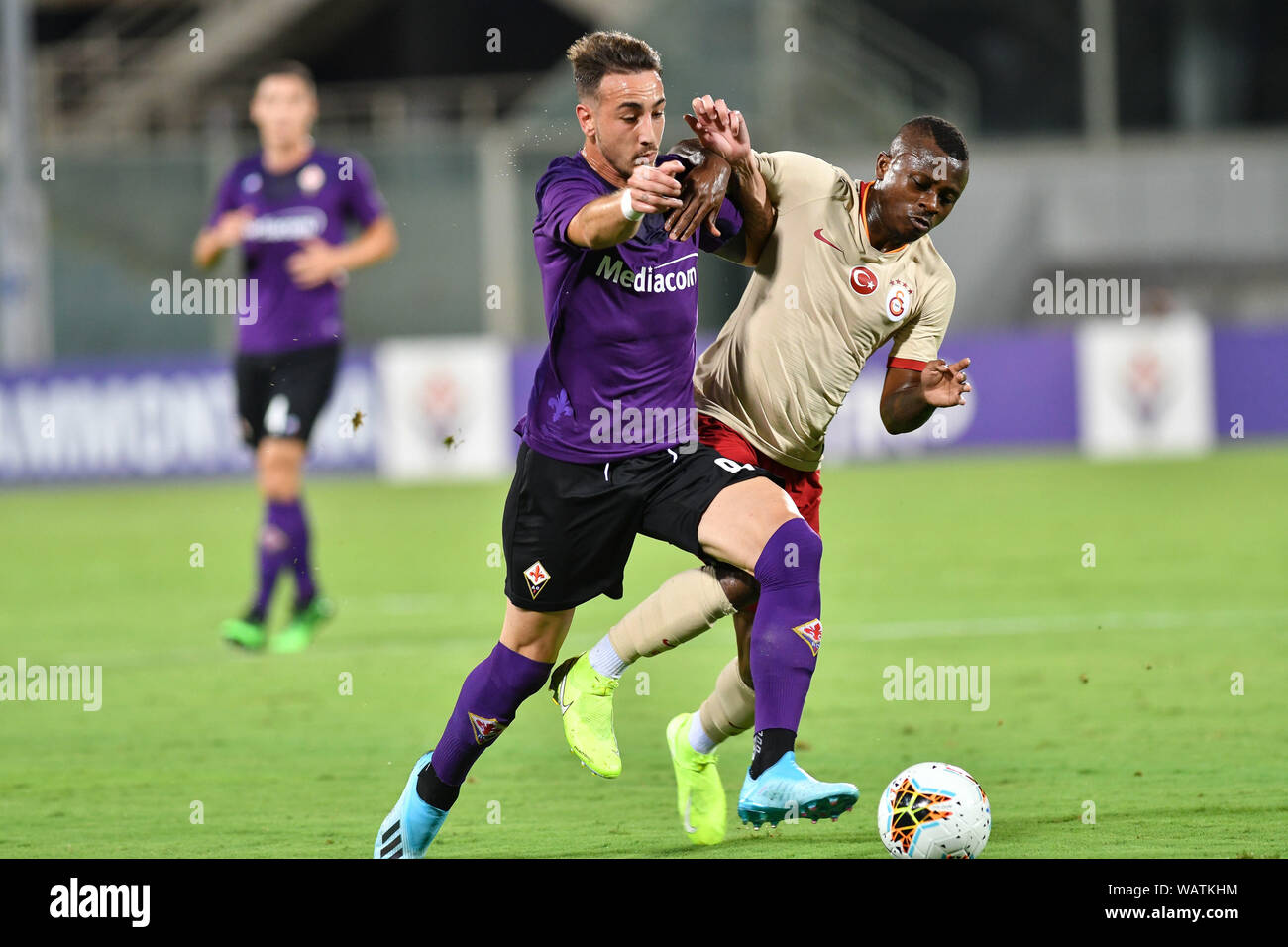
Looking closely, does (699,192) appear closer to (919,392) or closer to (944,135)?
(944,135)

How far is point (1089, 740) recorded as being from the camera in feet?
22.4

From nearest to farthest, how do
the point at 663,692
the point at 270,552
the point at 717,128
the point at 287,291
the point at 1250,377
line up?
the point at 717,128 < the point at 663,692 < the point at 270,552 < the point at 287,291 < the point at 1250,377

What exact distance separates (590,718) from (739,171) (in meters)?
1.60

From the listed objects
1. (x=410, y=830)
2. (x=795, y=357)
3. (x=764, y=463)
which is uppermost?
(x=795, y=357)

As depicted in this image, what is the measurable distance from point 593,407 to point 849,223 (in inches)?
37.2

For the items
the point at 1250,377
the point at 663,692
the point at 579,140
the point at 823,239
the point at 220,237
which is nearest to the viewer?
the point at 823,239

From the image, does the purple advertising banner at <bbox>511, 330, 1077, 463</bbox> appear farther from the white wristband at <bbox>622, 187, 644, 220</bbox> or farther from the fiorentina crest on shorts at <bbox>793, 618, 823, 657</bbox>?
the white wristband at <bbox>622, 187, 644, 220</bbox>

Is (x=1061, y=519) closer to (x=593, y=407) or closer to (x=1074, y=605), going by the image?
(x=1074, y=605)

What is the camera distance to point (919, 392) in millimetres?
5426

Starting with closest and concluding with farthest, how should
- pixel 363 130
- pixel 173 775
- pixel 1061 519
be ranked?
pixel 173 775 < pixel 1061 519 < pixel 363 130

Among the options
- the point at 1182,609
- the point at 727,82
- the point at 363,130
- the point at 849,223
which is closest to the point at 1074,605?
the point at 1182,609

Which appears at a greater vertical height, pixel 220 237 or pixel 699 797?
pixel 220 237

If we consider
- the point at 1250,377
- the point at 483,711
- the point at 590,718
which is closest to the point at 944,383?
the point at 590,718

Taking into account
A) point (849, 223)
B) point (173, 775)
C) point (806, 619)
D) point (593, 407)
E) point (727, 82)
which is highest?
point (727, 82)
